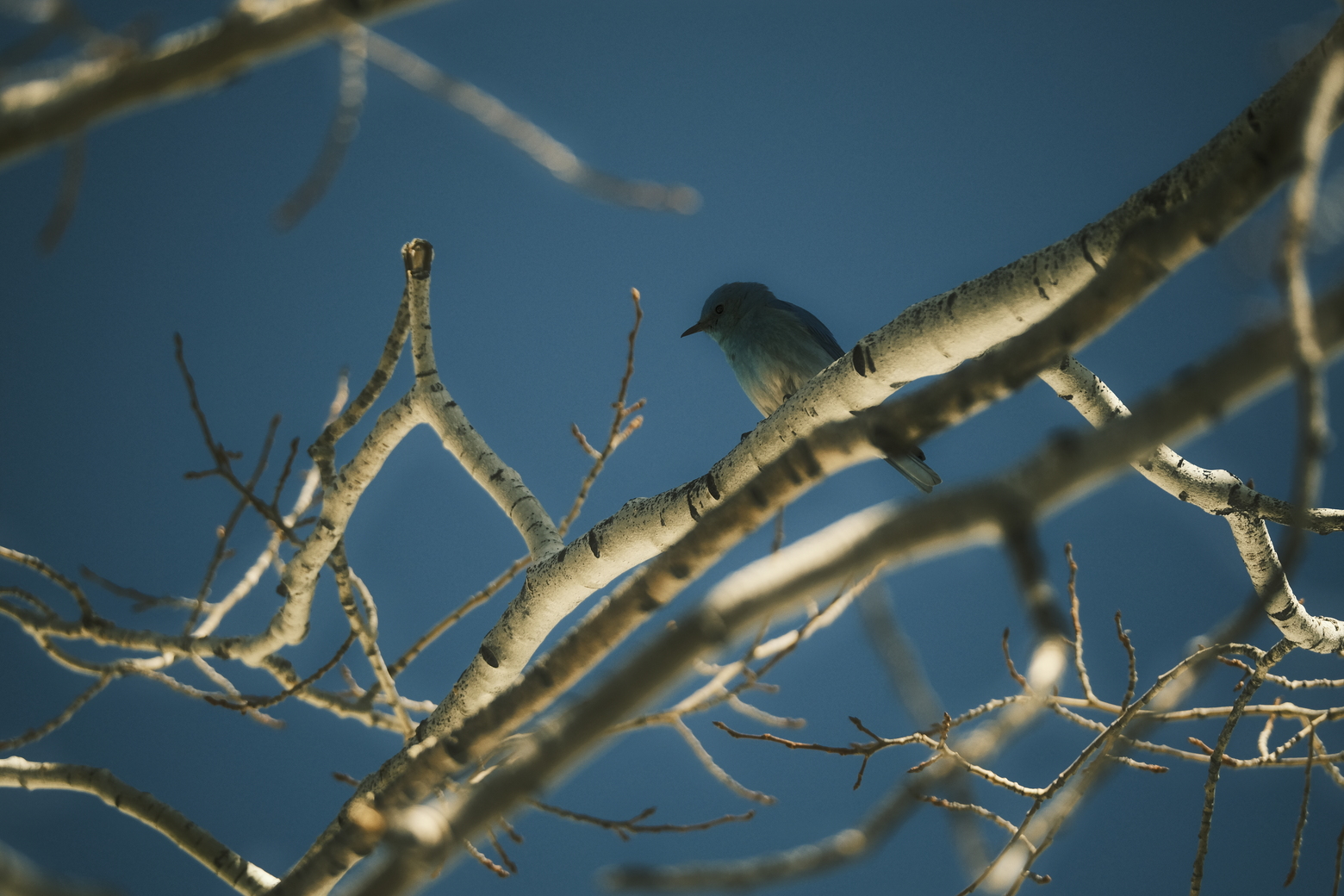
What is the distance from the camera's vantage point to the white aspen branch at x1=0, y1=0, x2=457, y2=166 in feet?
2.31

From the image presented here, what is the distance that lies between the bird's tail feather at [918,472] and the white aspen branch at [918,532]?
2393 millimetres

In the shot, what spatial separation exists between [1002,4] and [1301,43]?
516 inches

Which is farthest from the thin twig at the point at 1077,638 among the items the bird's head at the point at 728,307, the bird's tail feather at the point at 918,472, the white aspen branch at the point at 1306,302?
the bird's head at the point at 728,307

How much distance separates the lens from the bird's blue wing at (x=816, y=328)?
412 cm

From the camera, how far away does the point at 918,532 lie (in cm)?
64

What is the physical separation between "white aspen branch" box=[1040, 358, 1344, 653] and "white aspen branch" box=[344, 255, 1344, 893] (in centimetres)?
152

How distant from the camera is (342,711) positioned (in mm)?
2525

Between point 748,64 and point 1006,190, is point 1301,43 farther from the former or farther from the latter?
point 748,64

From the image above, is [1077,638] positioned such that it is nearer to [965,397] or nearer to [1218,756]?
[1218,756]

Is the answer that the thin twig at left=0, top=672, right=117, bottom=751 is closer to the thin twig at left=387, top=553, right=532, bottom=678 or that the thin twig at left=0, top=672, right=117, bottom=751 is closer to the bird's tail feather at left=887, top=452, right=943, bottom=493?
the thin twig at left=387, top=553, right=532, bottom=678

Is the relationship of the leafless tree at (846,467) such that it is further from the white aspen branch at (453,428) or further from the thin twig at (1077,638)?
the white aspen branch at (453,428)

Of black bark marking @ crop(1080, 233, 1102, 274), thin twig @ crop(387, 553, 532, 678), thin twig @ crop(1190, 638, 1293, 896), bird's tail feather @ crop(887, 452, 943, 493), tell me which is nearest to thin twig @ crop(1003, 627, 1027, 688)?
thin twig @ crop(1190, 638, 1293, 896)

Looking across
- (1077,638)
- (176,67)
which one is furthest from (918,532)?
(1077,638)

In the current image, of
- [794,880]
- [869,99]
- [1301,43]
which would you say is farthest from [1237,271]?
[869,99]
